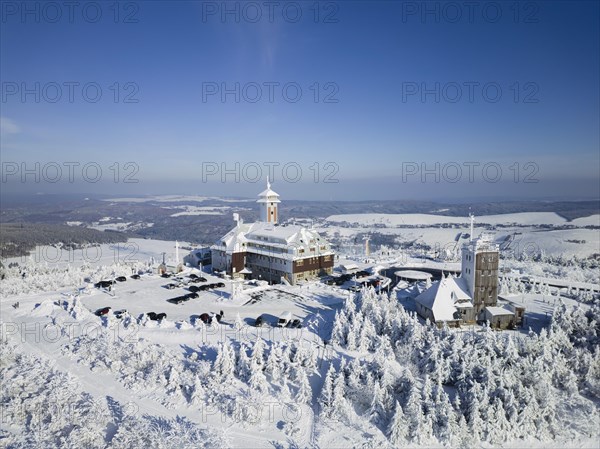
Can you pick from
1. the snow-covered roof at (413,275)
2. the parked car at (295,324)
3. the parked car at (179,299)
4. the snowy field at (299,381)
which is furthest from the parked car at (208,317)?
the snow-covered roof at (413,275)

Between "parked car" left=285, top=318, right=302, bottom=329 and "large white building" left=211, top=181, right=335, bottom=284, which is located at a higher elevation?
"large white building" left=211, top=181, right=335, bottom=284

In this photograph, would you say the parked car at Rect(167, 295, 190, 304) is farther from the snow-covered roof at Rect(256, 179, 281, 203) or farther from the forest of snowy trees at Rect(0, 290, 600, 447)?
the snow-covered roof at Rect(256, 179, 281, 203)

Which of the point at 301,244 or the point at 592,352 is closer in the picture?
the point at 592,352

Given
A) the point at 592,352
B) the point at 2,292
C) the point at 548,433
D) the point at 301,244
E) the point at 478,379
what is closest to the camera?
the point at 548,433

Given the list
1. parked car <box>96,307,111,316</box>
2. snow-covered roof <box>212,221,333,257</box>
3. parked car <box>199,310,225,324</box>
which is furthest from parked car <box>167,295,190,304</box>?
snow-covered roof <box>212,221,333,257</box>

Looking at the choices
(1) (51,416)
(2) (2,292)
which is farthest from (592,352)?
(2) (2,292)

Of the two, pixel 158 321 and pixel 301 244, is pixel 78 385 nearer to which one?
pixel 158 321
